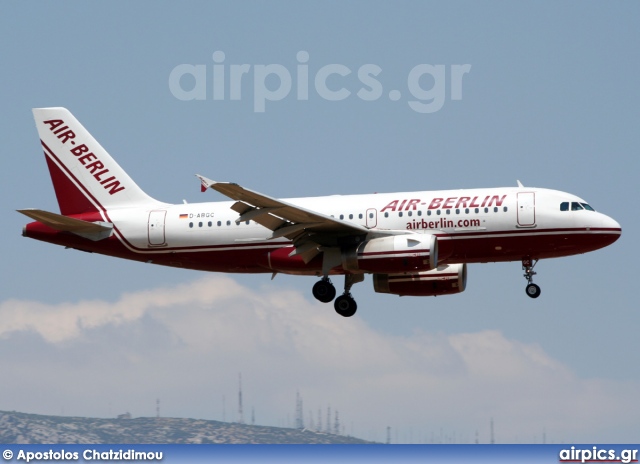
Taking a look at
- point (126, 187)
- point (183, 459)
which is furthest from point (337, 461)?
point (126, 187)

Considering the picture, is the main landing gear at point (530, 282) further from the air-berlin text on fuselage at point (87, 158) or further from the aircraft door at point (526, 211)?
the air-berlin text on fuselage at point (87, 158)

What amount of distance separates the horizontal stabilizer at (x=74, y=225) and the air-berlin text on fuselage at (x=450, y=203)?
12.7 metres

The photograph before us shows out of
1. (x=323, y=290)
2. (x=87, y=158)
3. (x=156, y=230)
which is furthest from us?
(x=87, y=158)

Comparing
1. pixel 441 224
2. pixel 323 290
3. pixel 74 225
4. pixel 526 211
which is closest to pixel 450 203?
pixel 441 224

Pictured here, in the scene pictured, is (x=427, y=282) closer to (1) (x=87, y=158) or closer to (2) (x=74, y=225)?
(2) (x=74, y=225)

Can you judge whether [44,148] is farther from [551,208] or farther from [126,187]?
[551,208]

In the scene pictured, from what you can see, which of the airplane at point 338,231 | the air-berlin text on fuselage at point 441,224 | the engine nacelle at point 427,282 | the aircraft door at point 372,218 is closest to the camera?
the airplane at point 338,231

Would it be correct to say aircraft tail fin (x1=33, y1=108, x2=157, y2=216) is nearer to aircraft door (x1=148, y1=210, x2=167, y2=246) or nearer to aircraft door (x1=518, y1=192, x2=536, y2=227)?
aircraft door (x1=148, y1=210, x2=167, y2=246)

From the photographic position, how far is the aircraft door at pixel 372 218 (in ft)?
164

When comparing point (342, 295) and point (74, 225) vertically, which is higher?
point (74, 225)

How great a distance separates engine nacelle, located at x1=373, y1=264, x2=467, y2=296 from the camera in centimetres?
5328

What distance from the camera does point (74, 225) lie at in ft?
172

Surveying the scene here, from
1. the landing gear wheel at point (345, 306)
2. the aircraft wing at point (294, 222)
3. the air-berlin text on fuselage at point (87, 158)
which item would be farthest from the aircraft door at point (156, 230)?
the landing gear wheel at point (345, 306)

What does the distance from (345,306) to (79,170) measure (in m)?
14.5
